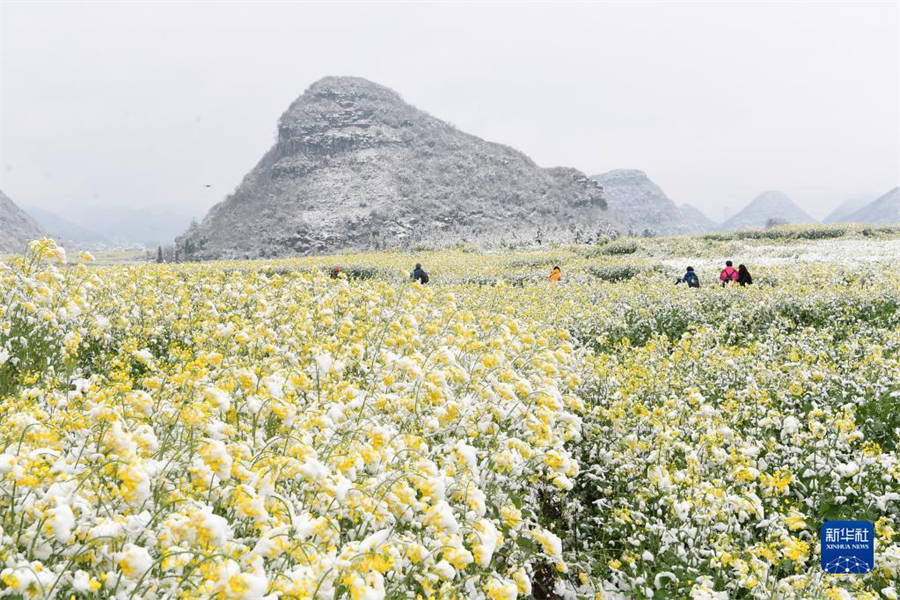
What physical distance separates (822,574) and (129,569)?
4825 mm

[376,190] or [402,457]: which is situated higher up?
[376,190]

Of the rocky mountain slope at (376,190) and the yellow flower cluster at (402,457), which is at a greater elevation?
the rocky mountain slope at (376,190)

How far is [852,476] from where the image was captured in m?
5.85

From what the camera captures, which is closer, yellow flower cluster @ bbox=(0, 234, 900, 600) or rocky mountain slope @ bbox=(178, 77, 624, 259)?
yellow flower cluster @ bbox=(0, 234, 900, 600)

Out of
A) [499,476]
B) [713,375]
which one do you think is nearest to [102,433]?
[499,476]

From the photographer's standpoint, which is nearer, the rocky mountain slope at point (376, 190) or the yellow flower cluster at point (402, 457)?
the yellow flower cluster at point (402, 457)

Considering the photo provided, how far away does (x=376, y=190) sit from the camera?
428ft

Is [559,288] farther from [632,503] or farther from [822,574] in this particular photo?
[822,574]

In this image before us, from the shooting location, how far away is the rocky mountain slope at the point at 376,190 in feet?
378

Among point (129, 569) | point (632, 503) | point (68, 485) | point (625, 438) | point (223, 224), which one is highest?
point (223, 224)

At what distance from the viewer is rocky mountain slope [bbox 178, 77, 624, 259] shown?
11525cm

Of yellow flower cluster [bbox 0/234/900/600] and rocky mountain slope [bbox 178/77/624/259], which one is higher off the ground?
rocky mountain slope [bbox 178/77/624/259]

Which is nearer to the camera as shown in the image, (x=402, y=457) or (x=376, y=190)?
(x=402, y=457)

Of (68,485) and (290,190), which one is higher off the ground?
(290,190)
